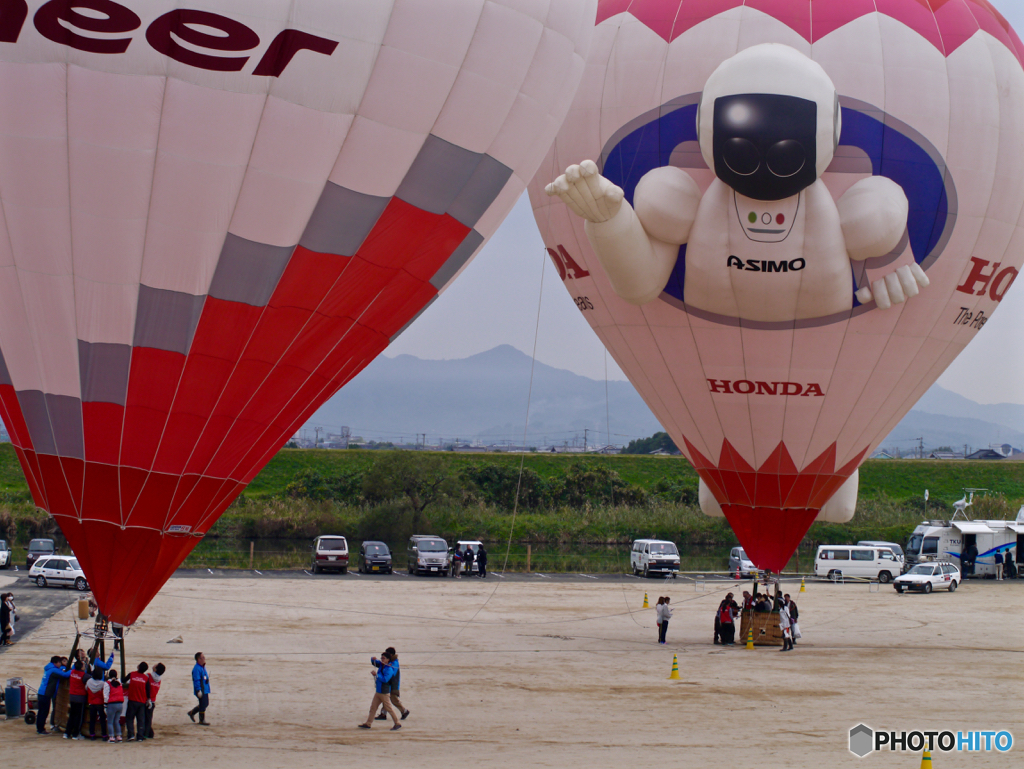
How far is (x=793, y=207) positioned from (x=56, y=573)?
17217 mm

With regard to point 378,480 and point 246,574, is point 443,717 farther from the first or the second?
point 378,480

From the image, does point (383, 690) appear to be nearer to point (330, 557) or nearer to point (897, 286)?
point (897, 286)

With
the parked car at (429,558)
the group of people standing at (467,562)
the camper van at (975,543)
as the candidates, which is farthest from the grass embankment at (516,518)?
the camper van at (975,543)

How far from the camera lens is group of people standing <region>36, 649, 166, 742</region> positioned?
1046cm

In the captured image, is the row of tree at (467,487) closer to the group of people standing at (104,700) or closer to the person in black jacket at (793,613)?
the person in black jacket at (793,613)

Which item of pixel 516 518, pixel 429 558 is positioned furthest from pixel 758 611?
pixel 516 518

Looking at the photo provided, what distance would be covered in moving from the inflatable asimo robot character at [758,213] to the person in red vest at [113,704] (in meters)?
7.06

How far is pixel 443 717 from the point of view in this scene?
1208cm

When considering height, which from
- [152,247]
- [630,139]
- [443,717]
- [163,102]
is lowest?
[443,717]

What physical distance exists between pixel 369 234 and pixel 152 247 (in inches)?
72.6

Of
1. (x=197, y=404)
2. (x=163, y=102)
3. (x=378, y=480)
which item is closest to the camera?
(x=163, y=102)

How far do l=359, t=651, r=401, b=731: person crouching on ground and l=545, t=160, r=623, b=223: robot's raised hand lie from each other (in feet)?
18.4

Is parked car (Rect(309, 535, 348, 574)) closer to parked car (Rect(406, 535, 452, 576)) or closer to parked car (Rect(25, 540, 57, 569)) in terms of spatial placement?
parked car (Rect(406, 535, 452, 576))

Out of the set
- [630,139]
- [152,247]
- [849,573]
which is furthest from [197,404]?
[849,573]
